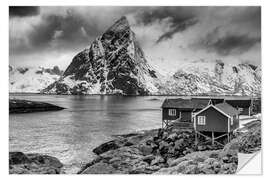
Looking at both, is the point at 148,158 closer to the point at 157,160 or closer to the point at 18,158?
the point at 157,160

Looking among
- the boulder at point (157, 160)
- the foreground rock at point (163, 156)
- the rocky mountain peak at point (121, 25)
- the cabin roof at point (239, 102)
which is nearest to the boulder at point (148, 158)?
the foreground rock at point (163, 156)

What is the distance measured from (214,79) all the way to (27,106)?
7.05 meters

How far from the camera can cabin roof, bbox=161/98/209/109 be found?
9.68 meters

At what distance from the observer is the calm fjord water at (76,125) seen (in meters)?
8.90

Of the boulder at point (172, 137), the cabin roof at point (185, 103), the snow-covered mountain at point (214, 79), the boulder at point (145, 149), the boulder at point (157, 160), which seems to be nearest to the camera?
the boulder at point (157, 160)

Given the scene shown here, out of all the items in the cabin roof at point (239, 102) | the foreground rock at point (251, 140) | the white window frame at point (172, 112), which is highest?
the cabin roof at point (239, 102)

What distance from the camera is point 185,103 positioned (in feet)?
34.3

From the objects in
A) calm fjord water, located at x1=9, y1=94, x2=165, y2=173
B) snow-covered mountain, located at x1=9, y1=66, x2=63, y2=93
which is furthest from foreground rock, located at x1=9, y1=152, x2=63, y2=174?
snow-covered mountain, located at x1=9, y1=66, x2=63, y2=93

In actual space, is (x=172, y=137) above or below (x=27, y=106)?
below

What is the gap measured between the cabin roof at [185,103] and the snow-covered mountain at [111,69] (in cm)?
73

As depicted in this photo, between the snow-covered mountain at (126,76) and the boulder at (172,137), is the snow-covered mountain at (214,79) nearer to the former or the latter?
the snow-covered mountain at (126,76)

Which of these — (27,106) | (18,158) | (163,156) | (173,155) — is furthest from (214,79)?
(18,158)

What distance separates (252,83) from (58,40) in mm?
6914
